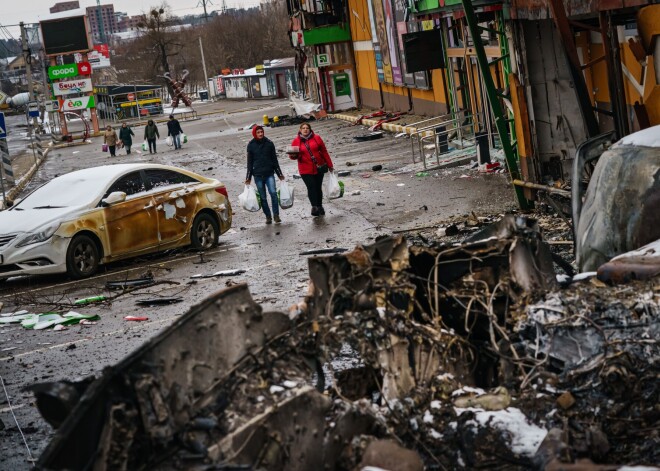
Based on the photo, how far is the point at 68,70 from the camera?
263 feet

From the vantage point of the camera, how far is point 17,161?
55.2m

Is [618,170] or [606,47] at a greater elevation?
[606,47]

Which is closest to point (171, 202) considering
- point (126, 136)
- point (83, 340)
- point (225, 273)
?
point (225, 273)

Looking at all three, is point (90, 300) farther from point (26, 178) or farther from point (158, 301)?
point (26, 178)

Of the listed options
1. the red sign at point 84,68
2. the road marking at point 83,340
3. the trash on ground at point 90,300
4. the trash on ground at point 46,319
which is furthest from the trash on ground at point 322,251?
A: the red sign at point 84,68

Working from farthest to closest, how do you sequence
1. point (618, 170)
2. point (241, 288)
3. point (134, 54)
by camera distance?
point (134, 54) < point (618, 170) < point (241, 288)

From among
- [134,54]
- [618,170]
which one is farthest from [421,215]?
[134,54]

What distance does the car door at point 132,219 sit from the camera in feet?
55.4

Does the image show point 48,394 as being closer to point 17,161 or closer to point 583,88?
point 583,88

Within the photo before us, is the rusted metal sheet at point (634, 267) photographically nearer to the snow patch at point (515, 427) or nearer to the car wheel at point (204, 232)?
the snow patch at point (515, 427)

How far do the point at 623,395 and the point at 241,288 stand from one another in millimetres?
2315

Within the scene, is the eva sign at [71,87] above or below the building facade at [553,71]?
above

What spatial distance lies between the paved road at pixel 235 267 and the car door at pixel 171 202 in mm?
465

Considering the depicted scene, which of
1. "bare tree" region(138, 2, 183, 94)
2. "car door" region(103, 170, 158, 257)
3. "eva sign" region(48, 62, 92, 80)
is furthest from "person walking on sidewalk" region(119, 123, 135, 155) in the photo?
"bare tree" region(138, 2, 183, 94)
